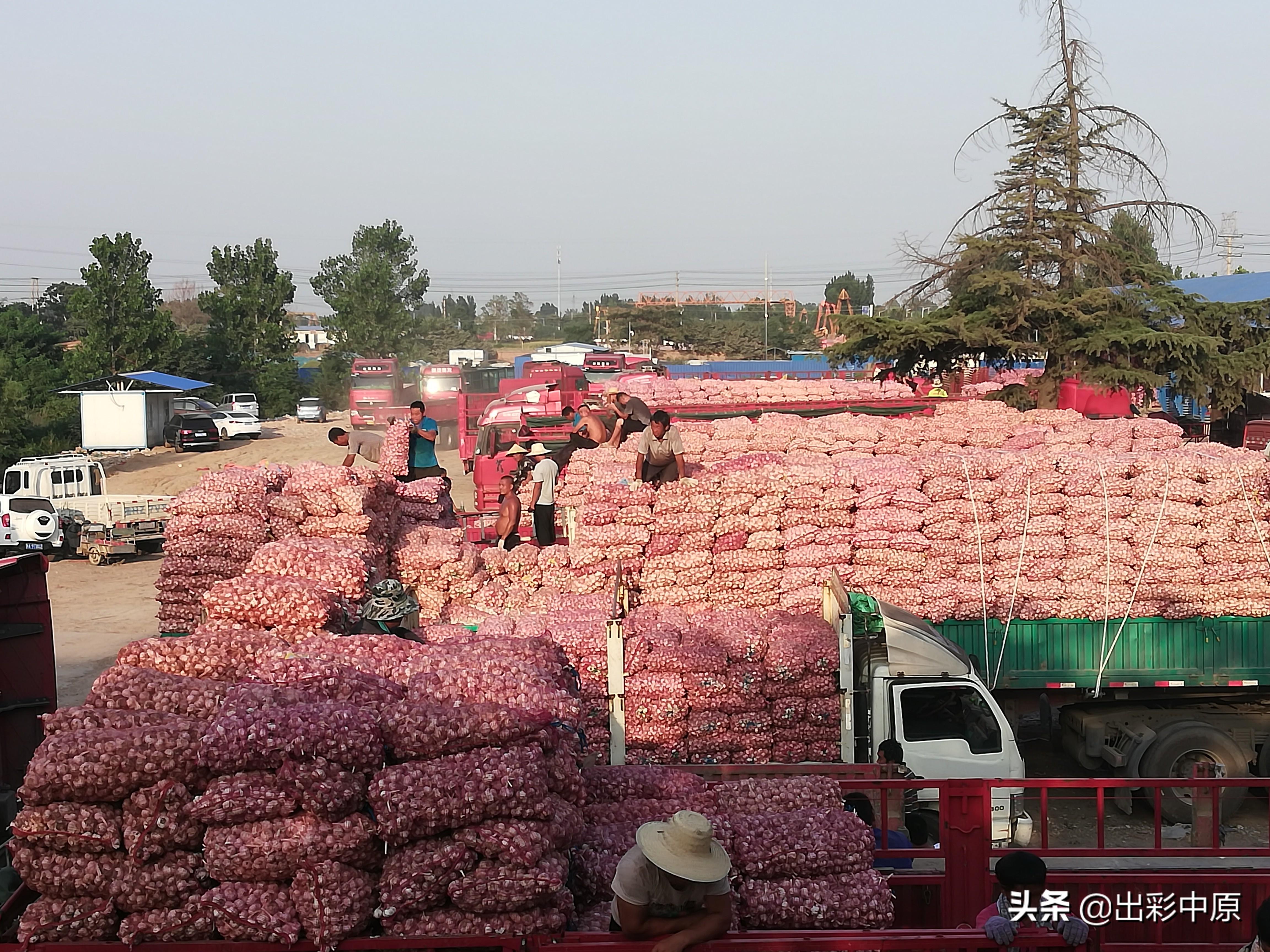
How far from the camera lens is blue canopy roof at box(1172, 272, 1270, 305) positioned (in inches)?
1752

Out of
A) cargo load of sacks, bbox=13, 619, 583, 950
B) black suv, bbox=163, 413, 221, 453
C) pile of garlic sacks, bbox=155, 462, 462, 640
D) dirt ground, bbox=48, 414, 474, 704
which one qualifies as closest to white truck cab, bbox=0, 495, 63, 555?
dirt ground, bbox=48, 414, 474, 704

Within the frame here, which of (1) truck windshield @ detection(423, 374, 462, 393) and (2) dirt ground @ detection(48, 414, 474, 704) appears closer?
(2) dirt ground @ detection(48, 414, 474, 704)

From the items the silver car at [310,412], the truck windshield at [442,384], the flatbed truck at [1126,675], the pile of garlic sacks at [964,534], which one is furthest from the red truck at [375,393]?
the flatbed truck at [1126,675]

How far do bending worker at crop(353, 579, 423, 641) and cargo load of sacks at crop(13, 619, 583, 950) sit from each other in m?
3.22

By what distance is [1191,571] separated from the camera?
10812mm

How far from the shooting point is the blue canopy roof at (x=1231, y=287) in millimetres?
44500

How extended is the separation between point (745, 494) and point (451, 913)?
6.74 meters

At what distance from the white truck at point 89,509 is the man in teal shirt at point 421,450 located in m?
10.9

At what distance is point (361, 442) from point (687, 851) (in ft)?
40.8

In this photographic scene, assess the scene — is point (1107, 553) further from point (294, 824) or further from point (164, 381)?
point (164, 381)

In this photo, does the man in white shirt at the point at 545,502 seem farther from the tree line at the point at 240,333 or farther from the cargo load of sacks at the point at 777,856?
the tree line at the point at 240,333

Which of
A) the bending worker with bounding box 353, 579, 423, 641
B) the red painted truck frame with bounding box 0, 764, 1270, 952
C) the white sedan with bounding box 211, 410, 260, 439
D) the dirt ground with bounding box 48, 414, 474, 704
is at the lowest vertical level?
the dirt ground with bounding box 48, 414, 474, 704

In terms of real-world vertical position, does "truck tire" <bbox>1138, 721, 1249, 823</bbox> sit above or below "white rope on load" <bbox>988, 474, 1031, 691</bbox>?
below

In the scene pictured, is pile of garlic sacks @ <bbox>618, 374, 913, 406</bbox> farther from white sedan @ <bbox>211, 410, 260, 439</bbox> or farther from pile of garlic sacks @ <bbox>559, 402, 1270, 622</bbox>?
white sedan @ <bbox>211, 410, 260, 439</bbox>
